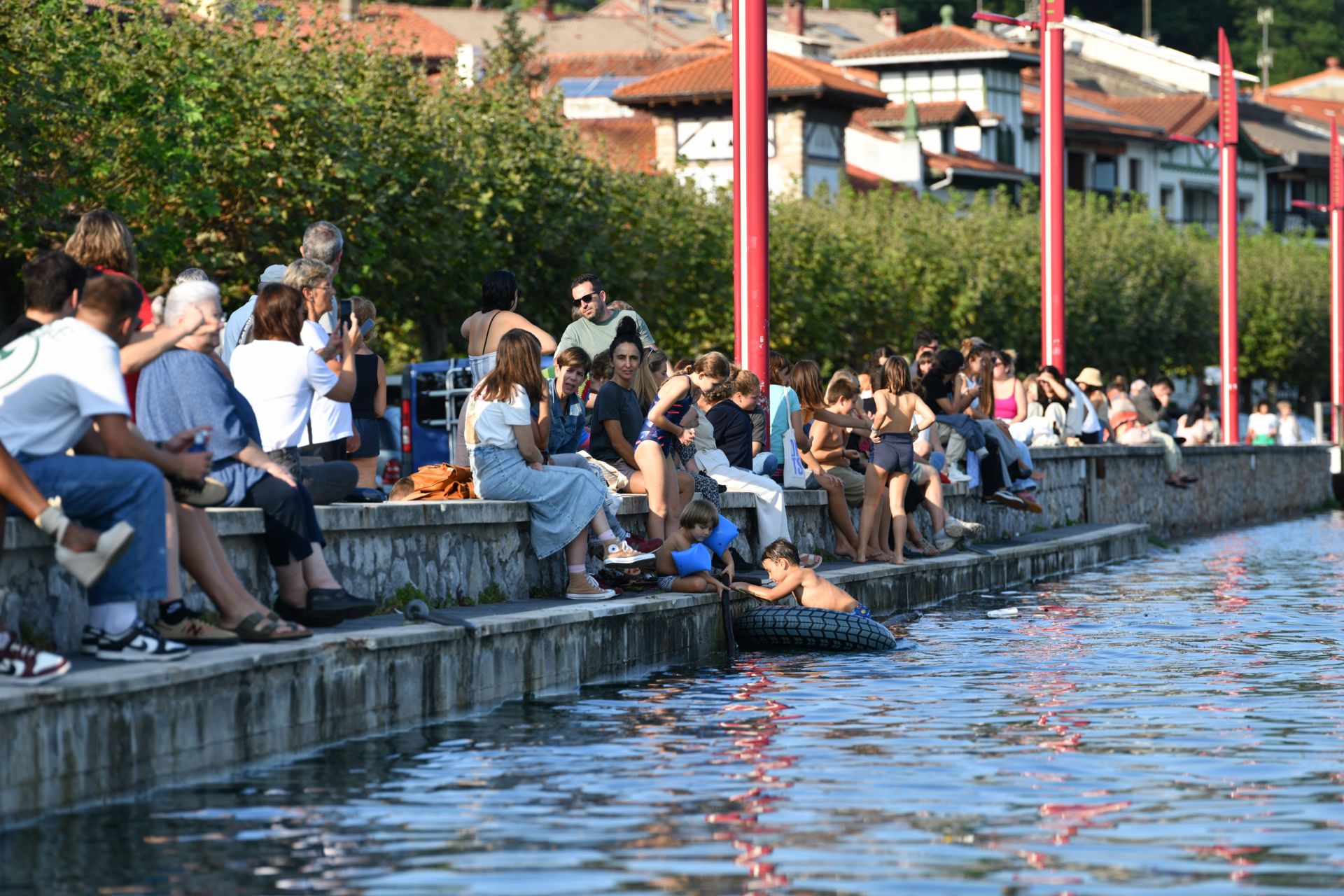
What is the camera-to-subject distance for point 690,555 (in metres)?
14.6

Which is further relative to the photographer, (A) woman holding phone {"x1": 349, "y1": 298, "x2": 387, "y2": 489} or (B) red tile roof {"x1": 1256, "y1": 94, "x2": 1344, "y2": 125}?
(B) red tile roof {"x1": 1256, "y1": 94, "x2": 1344, "y2": 125}

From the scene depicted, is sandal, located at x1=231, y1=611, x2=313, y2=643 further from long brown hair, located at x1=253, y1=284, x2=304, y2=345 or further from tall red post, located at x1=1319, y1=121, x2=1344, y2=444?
tall red post, located at x1=1319, y1=121, x2=1344, y2=444

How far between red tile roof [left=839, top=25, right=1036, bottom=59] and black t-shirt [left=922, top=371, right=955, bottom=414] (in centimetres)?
6109

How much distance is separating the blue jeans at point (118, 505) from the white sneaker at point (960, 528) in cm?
1188

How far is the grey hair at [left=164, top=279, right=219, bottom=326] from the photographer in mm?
10250

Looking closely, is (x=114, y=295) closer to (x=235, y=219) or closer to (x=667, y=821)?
(x=667, y=821)

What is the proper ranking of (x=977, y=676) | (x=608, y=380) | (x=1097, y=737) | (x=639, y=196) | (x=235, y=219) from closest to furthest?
1. (x=1097, y=737)
2. (x=977, y=676)
3. (x=608, y=380)
4. (x=235, y=219)
5. (x=639, y=196)

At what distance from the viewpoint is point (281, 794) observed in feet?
29.0

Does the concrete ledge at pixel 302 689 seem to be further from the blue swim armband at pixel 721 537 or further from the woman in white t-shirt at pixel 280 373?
the woman in white t-shirt at pixel 280 373

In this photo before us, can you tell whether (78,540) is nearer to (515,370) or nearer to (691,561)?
(515,370)

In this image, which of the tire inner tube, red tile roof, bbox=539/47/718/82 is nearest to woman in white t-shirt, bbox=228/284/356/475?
the tire inner tube

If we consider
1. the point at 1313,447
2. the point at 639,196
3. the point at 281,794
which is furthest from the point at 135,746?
the point at 1313,447

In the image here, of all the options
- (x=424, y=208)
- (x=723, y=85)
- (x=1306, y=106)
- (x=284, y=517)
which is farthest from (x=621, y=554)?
(x=1306, y=106)

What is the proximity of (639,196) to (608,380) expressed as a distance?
97.0 feet
